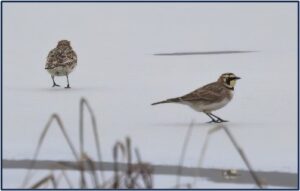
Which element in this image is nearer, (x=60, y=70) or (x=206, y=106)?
(x=206, y=106)

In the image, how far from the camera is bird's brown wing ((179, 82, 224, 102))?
29.2 feet

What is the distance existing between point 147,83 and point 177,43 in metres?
A: 6.06

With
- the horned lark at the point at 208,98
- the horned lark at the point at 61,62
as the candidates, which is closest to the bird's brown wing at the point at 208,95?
the horned lark at the point at 208,98

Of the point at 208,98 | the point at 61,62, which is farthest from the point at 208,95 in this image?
the point at 61,62

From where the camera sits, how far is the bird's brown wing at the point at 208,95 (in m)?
8.89

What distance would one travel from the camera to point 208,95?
8.91 meters

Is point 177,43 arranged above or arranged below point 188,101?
below

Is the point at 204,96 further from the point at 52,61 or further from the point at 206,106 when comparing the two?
the point at 52,61

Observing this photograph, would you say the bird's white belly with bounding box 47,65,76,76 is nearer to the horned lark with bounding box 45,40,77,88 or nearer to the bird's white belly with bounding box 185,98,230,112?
the horned lark with bounding box 45,40,77,88

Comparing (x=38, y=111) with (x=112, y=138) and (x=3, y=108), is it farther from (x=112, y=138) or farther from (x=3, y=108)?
(x=112, y=138)

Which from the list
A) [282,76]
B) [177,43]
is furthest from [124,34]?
[282,76]

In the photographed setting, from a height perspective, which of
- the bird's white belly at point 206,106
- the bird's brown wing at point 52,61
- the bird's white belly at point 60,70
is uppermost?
the bird's white belly at point 206,106

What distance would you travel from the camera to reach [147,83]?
470 inches

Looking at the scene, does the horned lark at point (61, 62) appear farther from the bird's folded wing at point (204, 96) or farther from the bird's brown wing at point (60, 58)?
the bird's folded wing at point (204, 96)
